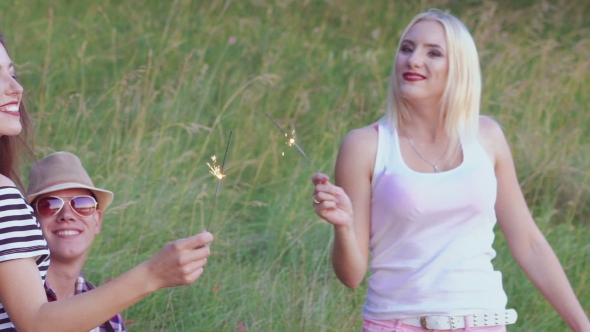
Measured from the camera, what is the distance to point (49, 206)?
263cm

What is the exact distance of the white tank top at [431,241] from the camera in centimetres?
271

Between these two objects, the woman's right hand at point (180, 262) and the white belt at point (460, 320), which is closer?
the woman's right hand at point (180, 262)

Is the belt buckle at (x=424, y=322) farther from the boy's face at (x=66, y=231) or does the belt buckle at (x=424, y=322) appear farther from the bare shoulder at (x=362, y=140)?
the boy's face at (x=66, y=231)

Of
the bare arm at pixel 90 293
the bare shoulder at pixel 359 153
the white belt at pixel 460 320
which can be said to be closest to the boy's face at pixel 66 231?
the bare arm at pixel 90 293

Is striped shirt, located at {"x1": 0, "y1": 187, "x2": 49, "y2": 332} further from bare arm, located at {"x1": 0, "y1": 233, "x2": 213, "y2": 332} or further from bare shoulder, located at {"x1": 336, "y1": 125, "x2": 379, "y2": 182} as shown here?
bare shoulder, located at {"x1": 336, "y1": 125, "x2": 379, "y2": 182}

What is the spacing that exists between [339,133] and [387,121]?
250 cm

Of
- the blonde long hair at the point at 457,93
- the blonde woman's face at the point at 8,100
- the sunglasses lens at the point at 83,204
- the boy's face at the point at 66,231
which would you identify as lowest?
the boy's face at the point at 66,231

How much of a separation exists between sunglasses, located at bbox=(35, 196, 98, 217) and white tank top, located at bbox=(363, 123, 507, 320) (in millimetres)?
893

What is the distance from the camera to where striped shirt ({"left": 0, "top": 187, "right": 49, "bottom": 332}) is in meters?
1.84

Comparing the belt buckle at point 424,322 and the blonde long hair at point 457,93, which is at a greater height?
the blonde long hair at point 457,93

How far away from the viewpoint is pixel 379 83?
6.12 metres

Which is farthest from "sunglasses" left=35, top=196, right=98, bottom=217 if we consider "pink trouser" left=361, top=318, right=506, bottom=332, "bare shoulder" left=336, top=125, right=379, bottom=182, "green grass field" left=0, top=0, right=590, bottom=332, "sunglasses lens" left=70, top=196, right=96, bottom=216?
Result: "green grass field" left=0, top=0, right=590, bottom=332

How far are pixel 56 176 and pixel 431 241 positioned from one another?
1172mm

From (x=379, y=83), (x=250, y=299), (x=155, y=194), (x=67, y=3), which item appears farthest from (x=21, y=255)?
(x=67, y=3)
